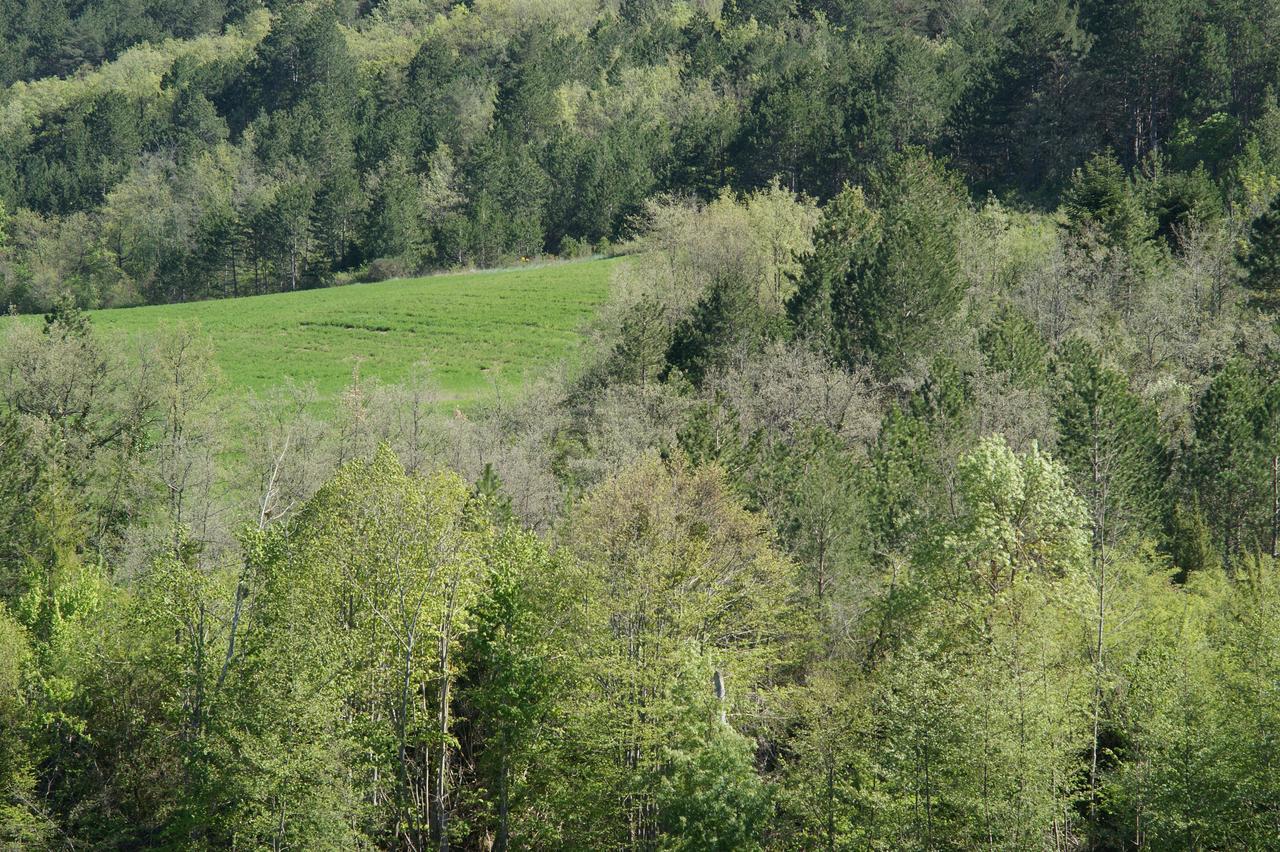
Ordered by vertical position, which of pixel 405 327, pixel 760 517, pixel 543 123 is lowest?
pixel 760 517

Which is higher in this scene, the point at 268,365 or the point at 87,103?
the point at 87,103

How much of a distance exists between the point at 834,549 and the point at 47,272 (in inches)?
3435

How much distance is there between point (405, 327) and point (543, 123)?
1939 inches

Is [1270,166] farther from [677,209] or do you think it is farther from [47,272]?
[47,272]

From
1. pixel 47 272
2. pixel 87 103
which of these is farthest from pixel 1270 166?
pixel 87 103

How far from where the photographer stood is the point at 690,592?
41.9 metres

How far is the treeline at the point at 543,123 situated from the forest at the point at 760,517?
2.16ft

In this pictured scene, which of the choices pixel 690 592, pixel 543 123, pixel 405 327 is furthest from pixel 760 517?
pixel 543 123

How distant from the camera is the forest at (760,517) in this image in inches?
1438

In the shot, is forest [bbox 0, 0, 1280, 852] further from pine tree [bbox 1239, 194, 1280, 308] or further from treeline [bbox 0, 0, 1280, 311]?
treeline [bbox 0, 0, 1280, 311]

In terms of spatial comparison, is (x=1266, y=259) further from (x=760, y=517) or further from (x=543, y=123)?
(x=543, y=123)

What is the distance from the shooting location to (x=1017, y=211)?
89.4m

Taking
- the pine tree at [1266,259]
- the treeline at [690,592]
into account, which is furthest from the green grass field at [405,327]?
the pine tree at [1266,259]

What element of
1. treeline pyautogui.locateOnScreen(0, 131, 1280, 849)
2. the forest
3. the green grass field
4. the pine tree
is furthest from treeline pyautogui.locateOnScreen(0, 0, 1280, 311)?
treeline pyautogui.locateOnScreen(0, 131, 1280, 849)
